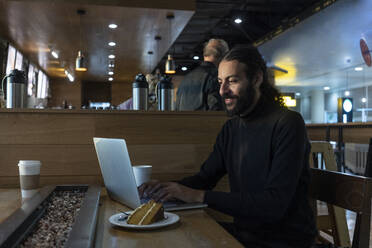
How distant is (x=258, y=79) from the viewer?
1.58 metres

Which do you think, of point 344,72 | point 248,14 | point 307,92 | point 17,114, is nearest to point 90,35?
point 248,14

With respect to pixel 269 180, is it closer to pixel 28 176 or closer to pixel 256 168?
pixel 256 168

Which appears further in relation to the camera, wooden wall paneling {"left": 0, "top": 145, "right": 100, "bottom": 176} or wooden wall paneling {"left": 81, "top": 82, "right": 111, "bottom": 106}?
wooden wall paneling {"left": 81, "top": 82, "right": 111, "bottom": 106}

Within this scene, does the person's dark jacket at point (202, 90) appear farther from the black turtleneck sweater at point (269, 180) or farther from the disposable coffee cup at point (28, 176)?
the disposable coffee cup at point (28, 176)

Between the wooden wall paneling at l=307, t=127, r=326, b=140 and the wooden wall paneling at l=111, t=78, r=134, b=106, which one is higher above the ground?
the wooden wall paneling at l=111, t=78, r=134, b=106

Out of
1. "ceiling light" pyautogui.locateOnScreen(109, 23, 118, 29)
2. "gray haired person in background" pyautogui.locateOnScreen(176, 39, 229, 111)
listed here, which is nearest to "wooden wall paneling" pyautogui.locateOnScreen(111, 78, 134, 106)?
"ceiling light" pyautogui.locateOnScreen(109, 23, 118, 29)

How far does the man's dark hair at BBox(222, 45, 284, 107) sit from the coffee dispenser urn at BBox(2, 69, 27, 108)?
1137 millimetres

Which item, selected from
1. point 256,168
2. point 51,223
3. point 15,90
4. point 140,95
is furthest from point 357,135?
point 51,223

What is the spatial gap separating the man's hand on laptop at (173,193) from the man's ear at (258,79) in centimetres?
53

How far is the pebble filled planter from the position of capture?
0.80m

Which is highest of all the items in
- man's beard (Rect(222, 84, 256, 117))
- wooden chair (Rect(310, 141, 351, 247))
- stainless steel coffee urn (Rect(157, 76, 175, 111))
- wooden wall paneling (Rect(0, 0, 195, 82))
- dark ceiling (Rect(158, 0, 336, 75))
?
dark ceiling (Rect(158, 0, 336, 75))

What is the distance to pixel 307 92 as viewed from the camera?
1322 cm

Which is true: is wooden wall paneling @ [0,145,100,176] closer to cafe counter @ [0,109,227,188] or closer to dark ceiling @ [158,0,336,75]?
cafe counter @ [0,109,227,188]

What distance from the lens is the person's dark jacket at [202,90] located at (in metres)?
3.18
